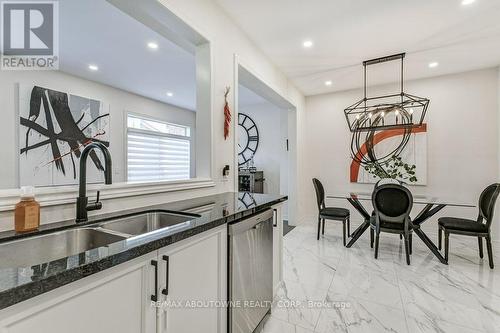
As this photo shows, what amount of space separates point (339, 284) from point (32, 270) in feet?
8.12

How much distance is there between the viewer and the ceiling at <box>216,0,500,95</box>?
90.6 inches

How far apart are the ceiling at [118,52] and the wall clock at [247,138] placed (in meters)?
1.58

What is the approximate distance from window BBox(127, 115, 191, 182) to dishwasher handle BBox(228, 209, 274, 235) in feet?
9.78

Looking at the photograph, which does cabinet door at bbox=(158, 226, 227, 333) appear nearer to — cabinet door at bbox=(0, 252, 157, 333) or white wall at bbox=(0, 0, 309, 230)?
cabinet door at bbox=(0, 252, 157, 333)

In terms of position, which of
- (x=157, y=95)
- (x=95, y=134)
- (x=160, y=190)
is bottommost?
(x=160, y=190)

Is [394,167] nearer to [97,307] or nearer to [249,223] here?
[249,223]

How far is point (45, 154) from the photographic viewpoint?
3.36 meters

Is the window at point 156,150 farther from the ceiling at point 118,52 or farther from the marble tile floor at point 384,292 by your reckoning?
the marble tile floor at point 384,292

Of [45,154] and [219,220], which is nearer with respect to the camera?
[219,220]

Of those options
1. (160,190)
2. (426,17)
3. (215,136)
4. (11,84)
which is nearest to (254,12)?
(215,136)

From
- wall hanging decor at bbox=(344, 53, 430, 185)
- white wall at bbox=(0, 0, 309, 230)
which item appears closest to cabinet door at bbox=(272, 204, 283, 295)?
white wall at bbox=(0, 0, 309, 230)

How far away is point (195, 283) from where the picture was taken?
116 cm

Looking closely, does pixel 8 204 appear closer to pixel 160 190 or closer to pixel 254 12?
pixel 160 190

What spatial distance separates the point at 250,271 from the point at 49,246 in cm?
109
